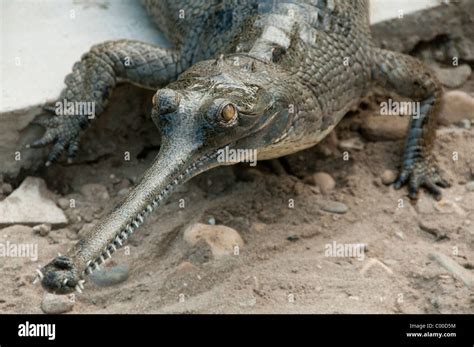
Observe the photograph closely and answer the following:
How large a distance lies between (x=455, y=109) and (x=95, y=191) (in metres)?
2.57

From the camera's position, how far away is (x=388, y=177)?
6.17 meters

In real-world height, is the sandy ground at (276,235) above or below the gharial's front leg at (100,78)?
below

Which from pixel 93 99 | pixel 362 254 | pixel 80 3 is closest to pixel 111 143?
pixel 93 99

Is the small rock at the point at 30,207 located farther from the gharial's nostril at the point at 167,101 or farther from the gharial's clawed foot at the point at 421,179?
the gharial's clawed foot at the point at 421,179

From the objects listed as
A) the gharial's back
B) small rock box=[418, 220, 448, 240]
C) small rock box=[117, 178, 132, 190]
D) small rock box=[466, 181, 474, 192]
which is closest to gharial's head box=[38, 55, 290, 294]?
the gharial's back

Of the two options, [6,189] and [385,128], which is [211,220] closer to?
[6,189]

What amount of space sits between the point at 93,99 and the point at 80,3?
3.90ft

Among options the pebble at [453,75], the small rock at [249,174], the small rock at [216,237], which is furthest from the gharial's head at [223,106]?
the pebble at [453,75]

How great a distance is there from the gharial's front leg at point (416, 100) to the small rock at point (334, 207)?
434 millimetres

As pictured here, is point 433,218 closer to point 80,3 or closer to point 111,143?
point 111,143

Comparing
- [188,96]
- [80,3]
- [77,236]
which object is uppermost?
[80,3]

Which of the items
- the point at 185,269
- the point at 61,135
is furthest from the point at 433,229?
the point at 61,135

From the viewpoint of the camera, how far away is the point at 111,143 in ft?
21.2

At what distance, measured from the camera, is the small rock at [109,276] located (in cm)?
529
